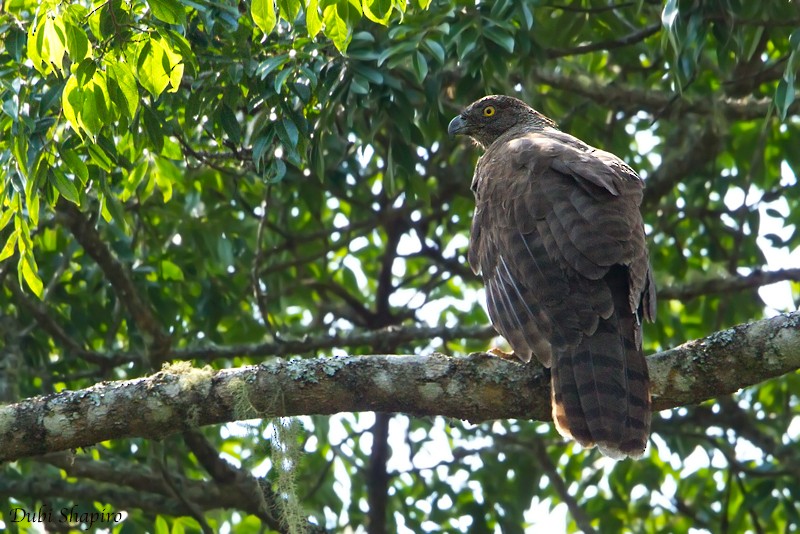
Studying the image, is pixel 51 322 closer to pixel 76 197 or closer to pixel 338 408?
pixel 76 197

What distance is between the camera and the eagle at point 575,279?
407 centimetres

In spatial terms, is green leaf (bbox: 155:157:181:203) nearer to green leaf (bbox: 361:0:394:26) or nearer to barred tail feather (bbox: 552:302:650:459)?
green leaf (bbox: 361:0:394:26)

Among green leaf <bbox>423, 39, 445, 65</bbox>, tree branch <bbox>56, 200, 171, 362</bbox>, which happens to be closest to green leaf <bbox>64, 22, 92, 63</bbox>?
green leaf <bbox>423, 39, 445, 65</bbox>

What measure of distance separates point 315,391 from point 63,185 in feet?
4.32

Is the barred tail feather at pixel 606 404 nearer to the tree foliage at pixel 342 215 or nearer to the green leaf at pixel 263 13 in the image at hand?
the tree foliage at pixel 342 215

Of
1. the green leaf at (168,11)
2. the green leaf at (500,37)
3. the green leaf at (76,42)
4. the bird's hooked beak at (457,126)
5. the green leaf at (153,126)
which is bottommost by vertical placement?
the green leaf at (76,42)

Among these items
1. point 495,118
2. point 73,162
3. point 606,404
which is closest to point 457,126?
point 495,118

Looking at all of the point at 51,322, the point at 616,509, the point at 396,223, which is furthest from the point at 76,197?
Answer: the point at 616,509

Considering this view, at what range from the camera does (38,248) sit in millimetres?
6375

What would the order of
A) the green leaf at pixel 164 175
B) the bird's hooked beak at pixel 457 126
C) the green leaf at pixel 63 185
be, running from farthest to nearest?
the bird's hooked beak at pixel 457 126 → the green leaf at pixel 164 175 → the green leaf at pixel 63 185

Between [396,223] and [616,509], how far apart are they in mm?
2598

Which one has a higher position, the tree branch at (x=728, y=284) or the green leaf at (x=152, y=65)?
the tree branch at (x=728, y=284)

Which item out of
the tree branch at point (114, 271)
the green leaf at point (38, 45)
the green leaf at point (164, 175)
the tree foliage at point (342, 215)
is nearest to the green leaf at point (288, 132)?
the tree foliage at point (342, 215)

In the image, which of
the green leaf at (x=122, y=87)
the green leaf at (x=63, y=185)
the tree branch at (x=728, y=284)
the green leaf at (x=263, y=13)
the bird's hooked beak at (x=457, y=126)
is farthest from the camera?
the tree branch at (x=728, y=284)
